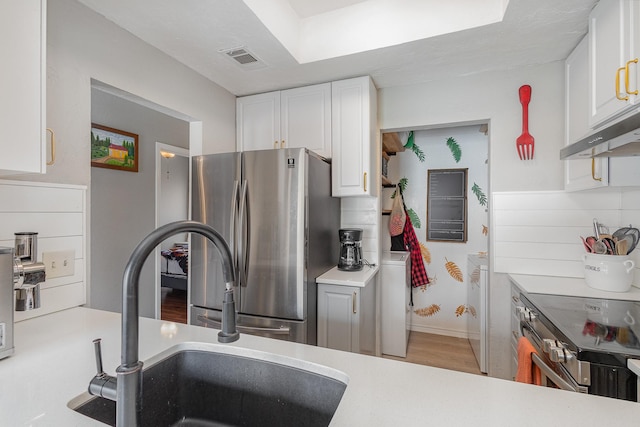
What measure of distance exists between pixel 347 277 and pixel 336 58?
146 cm

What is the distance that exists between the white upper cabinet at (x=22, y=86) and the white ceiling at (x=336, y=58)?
2.08 ft

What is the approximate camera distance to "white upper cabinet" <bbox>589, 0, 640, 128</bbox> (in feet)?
3.87

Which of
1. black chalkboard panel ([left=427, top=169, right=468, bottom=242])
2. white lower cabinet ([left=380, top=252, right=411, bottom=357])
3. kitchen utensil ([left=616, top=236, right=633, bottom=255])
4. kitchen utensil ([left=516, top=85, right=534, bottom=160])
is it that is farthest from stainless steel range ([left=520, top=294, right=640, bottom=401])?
black chalkboard panel ([left=427, top=169, right=468, bottom=242])

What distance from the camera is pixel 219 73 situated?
2.21m

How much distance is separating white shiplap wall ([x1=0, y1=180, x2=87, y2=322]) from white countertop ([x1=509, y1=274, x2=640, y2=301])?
7.74 feet

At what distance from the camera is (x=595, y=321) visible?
1.25 metres

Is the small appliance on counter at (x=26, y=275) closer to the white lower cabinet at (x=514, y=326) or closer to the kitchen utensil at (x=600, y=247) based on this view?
the white lower cabinet at (x=514, y=326)

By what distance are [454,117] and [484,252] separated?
5.28 ft

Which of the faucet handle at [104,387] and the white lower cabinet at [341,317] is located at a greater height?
the faucet handle at [104,387]

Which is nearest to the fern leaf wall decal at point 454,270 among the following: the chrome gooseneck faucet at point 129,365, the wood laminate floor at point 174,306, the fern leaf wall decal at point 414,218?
the fern leaf wall decal at point 414,218

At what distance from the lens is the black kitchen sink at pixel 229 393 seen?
2.64 feet

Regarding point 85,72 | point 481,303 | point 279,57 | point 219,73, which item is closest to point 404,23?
point 279,57

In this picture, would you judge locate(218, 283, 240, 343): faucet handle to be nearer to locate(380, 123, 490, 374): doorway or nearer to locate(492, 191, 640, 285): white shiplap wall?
locate(492, 191, 640, 285): white shiplap wall

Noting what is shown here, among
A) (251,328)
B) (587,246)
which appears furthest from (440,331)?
(251,328)
